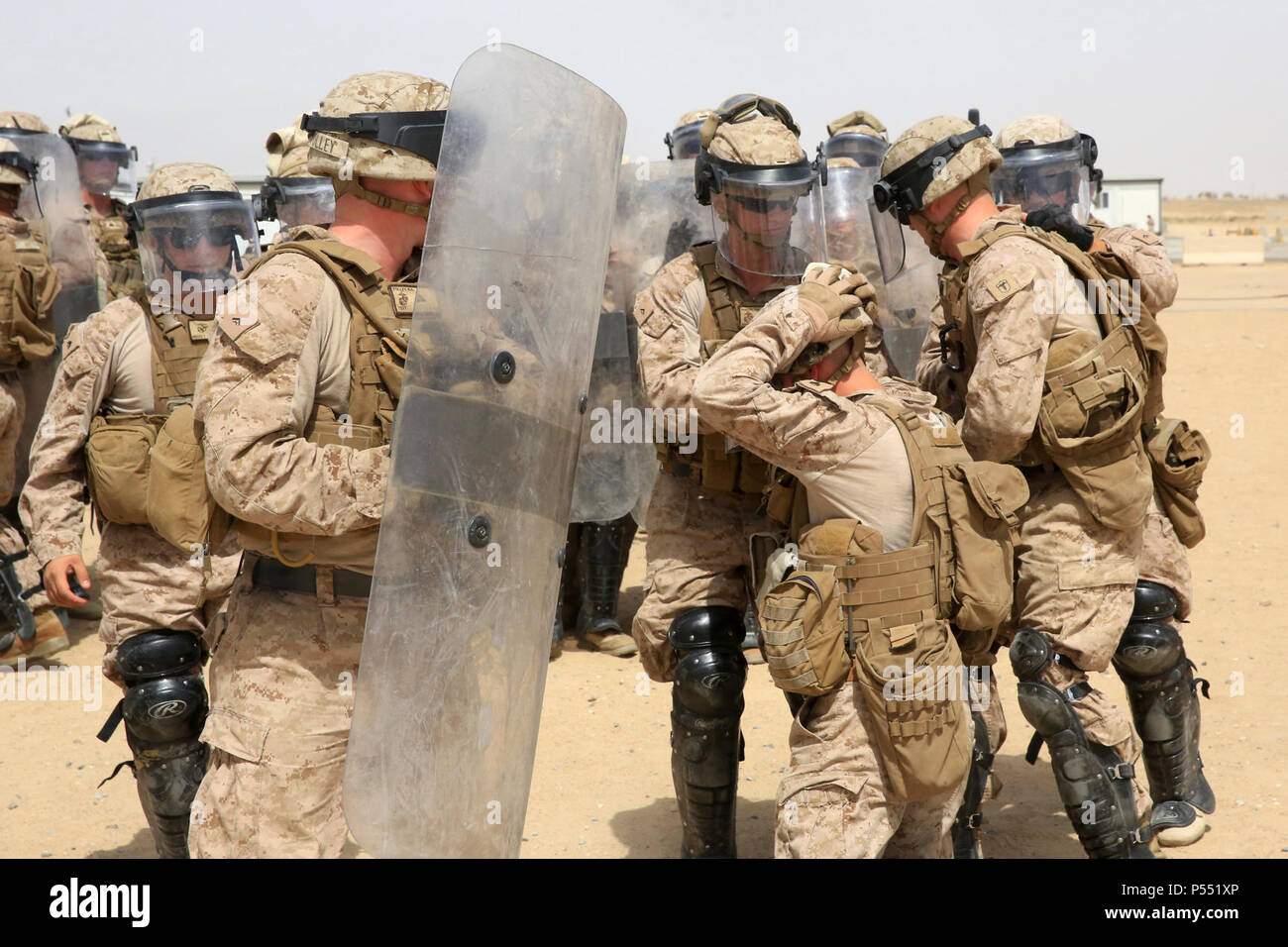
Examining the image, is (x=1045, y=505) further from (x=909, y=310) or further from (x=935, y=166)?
(x=909, y=310)

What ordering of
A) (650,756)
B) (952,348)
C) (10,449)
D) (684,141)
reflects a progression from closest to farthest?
1. (952,348)
2. (650,756)
3. (10,449)
4. (684,141)

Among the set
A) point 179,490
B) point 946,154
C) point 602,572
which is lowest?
point 602,572

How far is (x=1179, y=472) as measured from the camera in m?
3.95

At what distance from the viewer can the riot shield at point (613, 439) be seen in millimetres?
5984

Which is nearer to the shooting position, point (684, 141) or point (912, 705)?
point (912, 705)

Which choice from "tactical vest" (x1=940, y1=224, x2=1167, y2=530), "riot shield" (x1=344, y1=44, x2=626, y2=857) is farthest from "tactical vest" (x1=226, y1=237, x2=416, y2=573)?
"tactical vest" (x1=940, y1=224, x2=1167, y2=530)

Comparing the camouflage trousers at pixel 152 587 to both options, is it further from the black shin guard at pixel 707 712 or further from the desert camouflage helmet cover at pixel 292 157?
the desert camouflage helmet cover at pixel 292 157

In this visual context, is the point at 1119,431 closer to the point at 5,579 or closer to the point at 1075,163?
the point at 1075,163

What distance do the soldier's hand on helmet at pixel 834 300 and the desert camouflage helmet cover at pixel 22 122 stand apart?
6651mm

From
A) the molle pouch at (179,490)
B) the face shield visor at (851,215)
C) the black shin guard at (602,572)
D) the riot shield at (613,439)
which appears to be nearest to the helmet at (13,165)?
the riot shield at (613,439)

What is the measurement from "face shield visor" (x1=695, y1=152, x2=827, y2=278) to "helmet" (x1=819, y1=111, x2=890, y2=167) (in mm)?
3932

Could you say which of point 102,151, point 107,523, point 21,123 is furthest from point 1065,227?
point 102,151

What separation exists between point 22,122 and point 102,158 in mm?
1278

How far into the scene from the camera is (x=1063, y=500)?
144 inches
